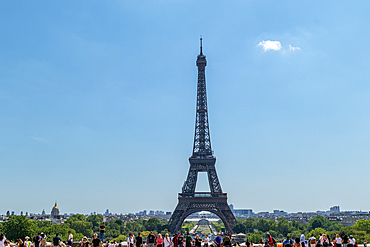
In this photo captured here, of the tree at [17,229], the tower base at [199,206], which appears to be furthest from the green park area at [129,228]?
the tower base at [199,206]

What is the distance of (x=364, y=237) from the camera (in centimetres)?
5178

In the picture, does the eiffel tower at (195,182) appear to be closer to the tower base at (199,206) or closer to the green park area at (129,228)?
the tower base at (199,206)

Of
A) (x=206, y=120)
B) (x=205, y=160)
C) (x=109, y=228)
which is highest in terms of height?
(x=206, y=120)

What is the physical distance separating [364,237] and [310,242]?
3771 cm

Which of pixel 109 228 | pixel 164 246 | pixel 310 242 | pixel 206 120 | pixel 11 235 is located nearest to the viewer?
pixel 164 246

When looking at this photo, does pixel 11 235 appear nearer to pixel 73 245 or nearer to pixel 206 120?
pixel 73 245

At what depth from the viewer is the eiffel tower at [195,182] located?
202 ft

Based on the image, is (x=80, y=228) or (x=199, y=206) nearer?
(x=199, y=206)

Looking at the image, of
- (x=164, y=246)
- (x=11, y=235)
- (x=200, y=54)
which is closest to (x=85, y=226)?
(x=11, y=235)

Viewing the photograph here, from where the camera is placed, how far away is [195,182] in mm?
65250

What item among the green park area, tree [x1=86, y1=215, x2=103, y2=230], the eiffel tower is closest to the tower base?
the eiffel tower

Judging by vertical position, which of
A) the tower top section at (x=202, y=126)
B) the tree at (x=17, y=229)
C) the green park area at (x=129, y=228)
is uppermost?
the tower top section at (x=202, y=126)

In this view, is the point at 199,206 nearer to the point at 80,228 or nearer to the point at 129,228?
the point at 80,228

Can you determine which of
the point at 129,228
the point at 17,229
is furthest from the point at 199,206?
the point at 129,228
